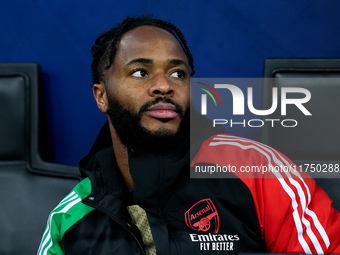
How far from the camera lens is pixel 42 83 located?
142 centimetres

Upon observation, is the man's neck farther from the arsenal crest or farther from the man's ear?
the arsenal crest

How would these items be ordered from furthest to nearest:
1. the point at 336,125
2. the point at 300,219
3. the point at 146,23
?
1. the point at 336,125
2. the point at 146,23
3. the point at 300,219

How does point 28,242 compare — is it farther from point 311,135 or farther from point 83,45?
point 311,135

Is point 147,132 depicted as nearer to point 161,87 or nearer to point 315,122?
point 161,87

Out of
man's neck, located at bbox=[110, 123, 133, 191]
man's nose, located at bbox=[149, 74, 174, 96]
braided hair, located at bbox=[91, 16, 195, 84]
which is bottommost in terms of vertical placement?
man's neck, located at bbox=[110, 123, 133, 191]

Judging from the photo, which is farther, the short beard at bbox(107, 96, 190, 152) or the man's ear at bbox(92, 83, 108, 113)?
the man's ear at bbox(92, 83, 108, 113)

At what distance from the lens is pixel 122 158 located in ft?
3.52

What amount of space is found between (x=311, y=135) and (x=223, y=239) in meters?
0.46

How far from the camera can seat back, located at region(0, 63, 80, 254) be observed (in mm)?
1285

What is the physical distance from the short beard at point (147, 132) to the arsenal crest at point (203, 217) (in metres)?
0.15

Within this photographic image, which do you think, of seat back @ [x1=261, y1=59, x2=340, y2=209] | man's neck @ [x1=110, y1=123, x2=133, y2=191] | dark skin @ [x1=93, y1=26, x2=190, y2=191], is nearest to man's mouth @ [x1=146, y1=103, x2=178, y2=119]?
dark skin @ [x1=93, y1=26, x2=190, y2=191]

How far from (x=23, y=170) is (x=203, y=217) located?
73cm

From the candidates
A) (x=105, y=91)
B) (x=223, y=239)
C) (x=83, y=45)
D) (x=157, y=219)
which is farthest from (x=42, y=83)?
(x=223, y=239)

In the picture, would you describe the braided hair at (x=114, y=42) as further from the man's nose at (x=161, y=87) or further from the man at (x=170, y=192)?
the man's nose at (x=161, y=87)
